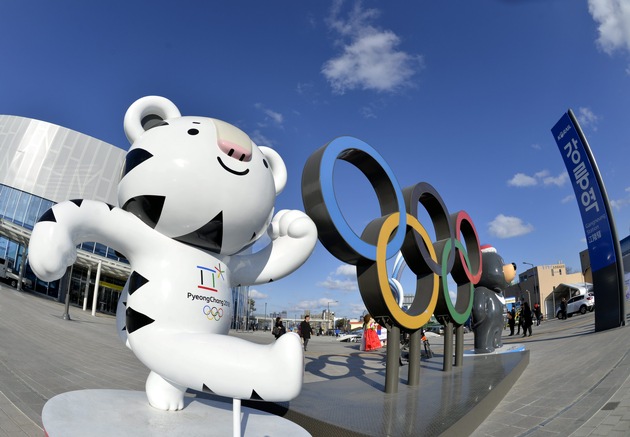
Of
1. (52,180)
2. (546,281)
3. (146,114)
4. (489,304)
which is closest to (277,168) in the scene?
(146,114)

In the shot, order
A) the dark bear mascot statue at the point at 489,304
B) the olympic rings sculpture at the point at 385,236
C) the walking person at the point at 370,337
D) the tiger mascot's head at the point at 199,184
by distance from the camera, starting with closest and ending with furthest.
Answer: the tiger mascot's head at the point at 199,184, the olympic rings sculpture at the point at 385,236, the dark bear mascot statue at the point at 489,304, the walking person at the point at 370,337

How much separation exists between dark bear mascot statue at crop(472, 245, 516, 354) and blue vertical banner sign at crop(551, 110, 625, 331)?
4517 mm

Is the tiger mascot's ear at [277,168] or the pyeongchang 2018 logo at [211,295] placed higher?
the tiger mascot's ear at [277,168]

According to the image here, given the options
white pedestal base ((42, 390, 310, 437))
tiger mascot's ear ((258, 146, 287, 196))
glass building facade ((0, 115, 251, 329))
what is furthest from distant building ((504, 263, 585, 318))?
white pedestal base ((42, 390, 310, 437))

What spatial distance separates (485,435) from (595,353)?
5.57 m

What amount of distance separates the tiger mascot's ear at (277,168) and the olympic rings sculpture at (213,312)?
1.33m

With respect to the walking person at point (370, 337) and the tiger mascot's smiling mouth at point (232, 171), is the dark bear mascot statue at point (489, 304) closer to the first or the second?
the walking person at point (370, 337)

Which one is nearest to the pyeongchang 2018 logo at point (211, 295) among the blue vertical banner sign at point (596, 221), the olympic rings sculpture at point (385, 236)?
the olympic rings sculpture at point (385, 236)

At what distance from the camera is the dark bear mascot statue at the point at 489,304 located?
10.1 metres

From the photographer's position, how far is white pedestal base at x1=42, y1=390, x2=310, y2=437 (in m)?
2.90

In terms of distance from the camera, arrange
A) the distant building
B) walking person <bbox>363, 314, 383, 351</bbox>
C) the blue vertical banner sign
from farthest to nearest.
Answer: the distant building < walking person <bbox>363, 314, 383, 351</bbox> < the blue vertical banner sign

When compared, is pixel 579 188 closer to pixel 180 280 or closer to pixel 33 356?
pixel 180 280

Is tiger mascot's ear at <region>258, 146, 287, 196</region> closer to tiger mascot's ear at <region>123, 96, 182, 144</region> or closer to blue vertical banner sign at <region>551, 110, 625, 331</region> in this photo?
tiger mascot's ear at <region>123, 96, 182, 144</region>

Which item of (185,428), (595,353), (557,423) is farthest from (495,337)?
(185,428)
